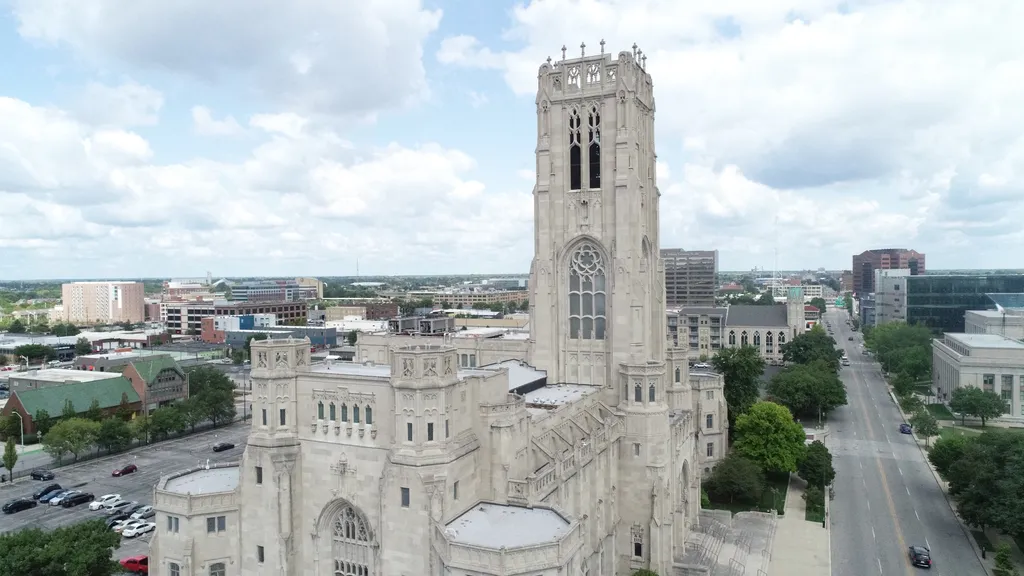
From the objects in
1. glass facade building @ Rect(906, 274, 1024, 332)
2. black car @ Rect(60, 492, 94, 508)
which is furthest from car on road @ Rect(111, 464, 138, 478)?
glass facade building @ Rect(906, 274, 1024, 332)

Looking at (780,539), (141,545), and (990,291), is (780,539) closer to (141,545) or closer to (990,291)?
(141,545)

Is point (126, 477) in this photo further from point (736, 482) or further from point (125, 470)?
point (736, 482)

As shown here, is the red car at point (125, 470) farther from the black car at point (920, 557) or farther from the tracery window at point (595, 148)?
the black car at point (920, 557)

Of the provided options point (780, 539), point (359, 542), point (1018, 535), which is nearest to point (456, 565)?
point (359, 542)

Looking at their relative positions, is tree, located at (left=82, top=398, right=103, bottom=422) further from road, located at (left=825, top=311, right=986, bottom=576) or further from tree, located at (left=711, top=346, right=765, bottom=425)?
road, located at (left=825, top=311, right=986, bottom=576)

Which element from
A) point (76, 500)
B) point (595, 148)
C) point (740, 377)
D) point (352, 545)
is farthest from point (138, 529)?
point (740, 377)

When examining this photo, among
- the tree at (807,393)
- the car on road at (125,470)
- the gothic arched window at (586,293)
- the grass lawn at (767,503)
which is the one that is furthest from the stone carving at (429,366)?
the tree at (807,393)
